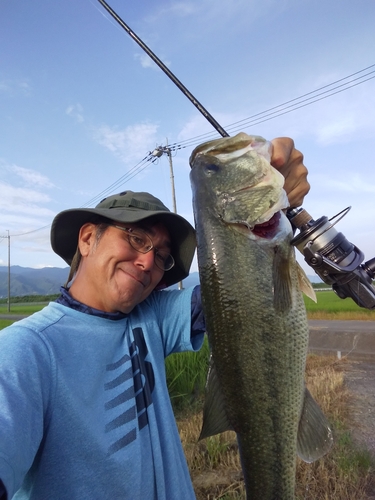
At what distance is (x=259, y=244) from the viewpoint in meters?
2.23

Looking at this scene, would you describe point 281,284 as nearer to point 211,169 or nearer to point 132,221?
point 211,169

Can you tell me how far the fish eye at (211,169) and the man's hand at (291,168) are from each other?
14.0 inches

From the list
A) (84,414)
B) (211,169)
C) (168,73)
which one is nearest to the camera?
(84,414)

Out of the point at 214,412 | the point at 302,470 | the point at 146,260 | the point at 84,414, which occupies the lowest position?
the point at 302,470

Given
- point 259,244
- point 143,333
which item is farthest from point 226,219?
point 143,333

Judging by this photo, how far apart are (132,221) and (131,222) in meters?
0.02

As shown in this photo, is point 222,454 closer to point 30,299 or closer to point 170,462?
point 170,462

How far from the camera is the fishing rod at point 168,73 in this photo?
139 inches

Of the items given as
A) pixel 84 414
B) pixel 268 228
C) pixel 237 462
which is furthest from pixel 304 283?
pixel 237 462

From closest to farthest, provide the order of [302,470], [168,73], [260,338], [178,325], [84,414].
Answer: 1. [84,414]
2. [260,338]
3. [178,325]
4. [168,73]
5. [302,470]

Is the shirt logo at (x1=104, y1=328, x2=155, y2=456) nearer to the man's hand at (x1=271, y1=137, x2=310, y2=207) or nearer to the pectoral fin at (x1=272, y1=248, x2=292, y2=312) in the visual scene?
the pectoral fin at (x1=272, y1=248, x2=292, y2=312)

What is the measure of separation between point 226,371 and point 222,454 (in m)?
3.46

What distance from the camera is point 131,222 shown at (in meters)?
2.28

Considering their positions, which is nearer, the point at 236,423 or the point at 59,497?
the point at 59,497
